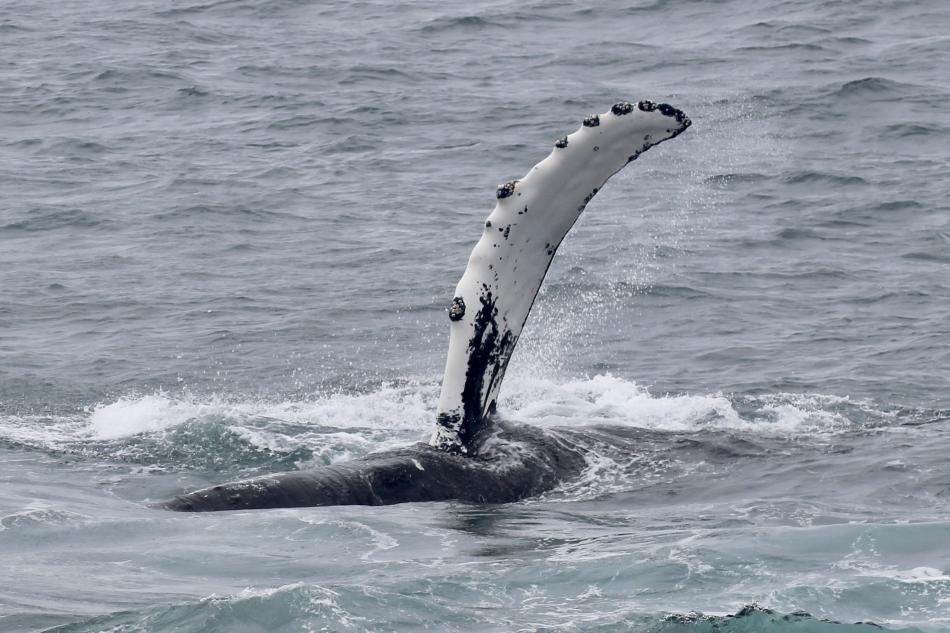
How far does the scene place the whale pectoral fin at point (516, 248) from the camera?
1213 centimetres

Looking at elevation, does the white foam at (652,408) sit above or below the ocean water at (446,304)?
below

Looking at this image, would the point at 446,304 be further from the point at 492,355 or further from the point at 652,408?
the point at 492,355

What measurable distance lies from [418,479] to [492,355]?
1.17m

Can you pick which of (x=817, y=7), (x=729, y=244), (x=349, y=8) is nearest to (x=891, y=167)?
(x=729, y=244)

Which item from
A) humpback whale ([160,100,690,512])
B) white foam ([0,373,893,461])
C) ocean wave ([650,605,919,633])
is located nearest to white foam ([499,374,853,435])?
white foam ([0,373,893,461])

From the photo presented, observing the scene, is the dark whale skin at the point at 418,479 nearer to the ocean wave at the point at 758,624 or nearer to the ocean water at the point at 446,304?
the ocean water at the point at 446,304

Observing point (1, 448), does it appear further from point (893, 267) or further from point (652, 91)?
point (652, 91)

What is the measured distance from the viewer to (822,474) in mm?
13078

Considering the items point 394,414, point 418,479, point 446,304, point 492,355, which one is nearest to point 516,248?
point 492,355

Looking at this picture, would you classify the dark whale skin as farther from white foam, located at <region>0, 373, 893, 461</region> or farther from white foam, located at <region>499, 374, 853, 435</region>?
white foam, located at <region>499, 374, 853, 435</region>

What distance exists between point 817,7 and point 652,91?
9.57 meters

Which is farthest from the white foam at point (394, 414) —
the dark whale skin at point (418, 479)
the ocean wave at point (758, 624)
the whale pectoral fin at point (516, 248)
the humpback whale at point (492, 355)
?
the ocean wave at point (758, 624)

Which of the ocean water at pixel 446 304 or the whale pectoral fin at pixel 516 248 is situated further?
the whale pectoral fin at pixel 516 248

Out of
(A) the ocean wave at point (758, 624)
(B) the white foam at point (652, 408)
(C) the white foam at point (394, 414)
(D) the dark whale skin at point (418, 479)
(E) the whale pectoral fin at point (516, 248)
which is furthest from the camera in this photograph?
(B) the white foam at point (652, 408)
